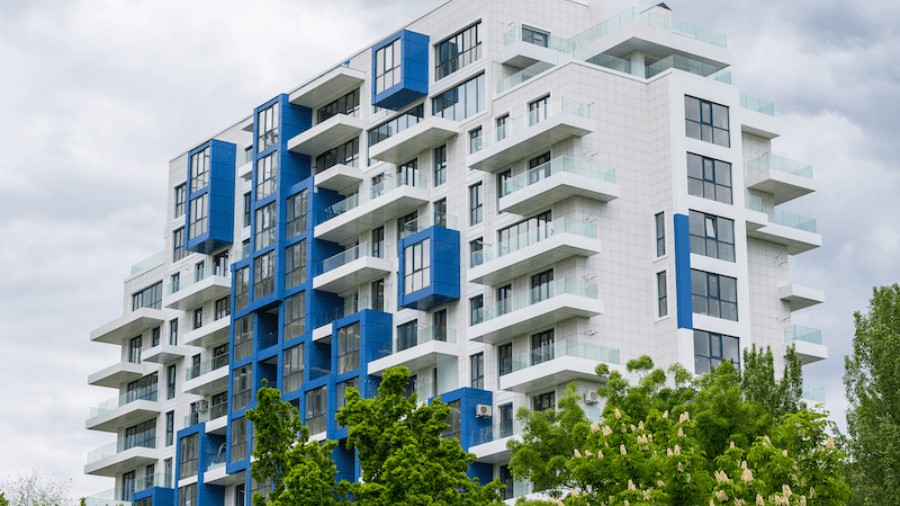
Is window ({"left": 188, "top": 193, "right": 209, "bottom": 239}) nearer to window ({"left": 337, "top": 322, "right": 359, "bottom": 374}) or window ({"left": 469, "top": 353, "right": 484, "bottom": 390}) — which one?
window ({"left": 337, "top": 322, "right": 359, "bottom": 374})

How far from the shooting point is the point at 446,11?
211 ft

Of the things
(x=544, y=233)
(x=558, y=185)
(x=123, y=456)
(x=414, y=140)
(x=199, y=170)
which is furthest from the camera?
(x=123, y=456)

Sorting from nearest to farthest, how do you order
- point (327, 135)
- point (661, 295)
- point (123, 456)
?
point (661, 295) < point (327, 135) < point (123, 456)

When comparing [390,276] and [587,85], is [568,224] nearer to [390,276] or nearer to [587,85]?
[587,85]

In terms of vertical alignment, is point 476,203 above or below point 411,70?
below

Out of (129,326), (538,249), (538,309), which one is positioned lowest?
(538,309)

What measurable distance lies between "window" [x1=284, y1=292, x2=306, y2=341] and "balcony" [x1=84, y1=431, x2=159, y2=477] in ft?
57.3

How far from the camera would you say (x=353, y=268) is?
2512 inches

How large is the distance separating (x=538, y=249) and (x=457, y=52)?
522 inches

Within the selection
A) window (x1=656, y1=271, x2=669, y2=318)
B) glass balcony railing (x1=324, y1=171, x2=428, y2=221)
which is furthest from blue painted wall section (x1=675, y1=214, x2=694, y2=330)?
glass balcony railing (x1=324, y1=171, x2=428, y2=221)

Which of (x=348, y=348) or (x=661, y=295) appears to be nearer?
(x=661, y=295)

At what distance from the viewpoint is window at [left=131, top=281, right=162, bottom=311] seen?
85.3 m

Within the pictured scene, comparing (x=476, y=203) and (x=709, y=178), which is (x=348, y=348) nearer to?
(x=476, y=203)

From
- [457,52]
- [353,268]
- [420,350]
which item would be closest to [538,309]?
[420,350]
